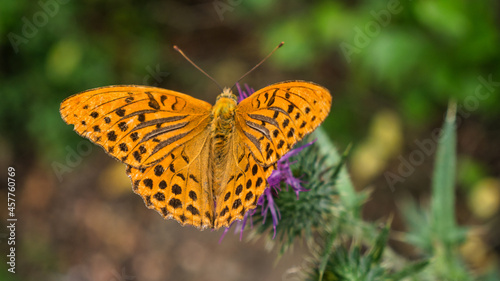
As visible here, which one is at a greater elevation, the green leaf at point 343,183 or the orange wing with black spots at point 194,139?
the green leaf at point 343,183

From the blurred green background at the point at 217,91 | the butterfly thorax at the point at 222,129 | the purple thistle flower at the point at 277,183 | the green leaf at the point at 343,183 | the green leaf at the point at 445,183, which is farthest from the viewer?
the blurred green background at the point at 217,91

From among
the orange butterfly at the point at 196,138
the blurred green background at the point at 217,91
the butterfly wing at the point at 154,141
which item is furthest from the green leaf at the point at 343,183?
the blurred green background at the point at 217,91

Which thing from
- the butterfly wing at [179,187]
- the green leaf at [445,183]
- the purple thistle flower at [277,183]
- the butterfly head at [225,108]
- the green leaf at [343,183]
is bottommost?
the butterfly wing at [179,187]

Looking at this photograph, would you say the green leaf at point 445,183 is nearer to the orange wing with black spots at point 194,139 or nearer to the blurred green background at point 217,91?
the blurred green background at point 217,91

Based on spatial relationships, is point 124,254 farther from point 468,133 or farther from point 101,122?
point 468,133

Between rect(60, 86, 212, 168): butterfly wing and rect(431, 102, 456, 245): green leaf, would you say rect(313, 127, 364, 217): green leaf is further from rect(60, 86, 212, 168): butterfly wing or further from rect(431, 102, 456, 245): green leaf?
rect(60, 86, 212, 168): butterfly wing

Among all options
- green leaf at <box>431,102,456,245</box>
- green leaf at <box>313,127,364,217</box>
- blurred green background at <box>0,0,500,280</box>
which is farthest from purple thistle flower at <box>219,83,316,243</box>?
blurred green background at <box>0,0,500,280</box>
